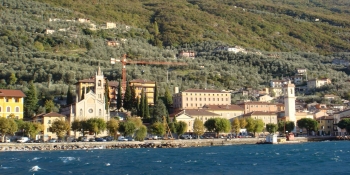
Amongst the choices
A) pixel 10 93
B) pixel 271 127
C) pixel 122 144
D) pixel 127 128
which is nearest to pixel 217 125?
pixel 271 127

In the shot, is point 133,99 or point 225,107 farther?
point 225,107

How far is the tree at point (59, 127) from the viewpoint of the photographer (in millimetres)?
89438

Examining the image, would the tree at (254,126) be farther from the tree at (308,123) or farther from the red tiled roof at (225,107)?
the red tiled roof at (225,107)

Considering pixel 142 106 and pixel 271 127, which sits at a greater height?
pixel 142 106

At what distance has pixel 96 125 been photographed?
9112 centimetres

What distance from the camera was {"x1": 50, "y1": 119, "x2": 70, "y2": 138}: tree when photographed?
89.4m

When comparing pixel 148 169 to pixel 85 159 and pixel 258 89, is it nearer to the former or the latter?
pixel 85 159

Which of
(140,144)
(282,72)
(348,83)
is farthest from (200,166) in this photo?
(282,72)

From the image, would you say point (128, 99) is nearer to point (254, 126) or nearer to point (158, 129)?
point (158, 129)

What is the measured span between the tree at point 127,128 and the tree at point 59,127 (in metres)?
8.76

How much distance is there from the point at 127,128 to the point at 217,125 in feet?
58.1

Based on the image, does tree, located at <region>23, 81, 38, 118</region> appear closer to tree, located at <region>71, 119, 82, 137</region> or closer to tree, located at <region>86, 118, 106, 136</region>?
tree, located at <region>71, 119, 82, 137</region>

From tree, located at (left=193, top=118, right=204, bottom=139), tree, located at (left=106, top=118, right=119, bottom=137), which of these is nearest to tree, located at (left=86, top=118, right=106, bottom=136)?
tree, located at (left=106, top=118, right=119, bottom=137)

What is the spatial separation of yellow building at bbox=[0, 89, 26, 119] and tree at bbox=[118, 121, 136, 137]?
1941cm
